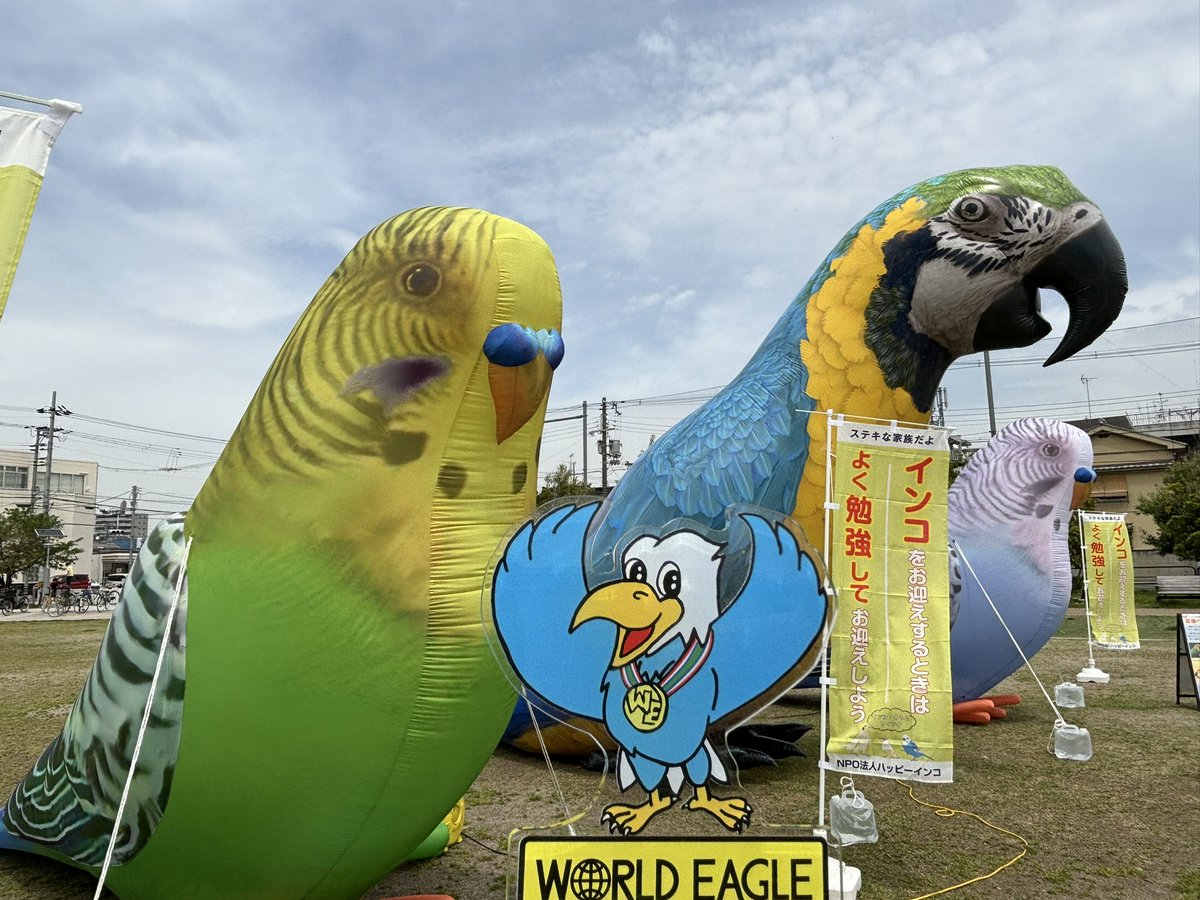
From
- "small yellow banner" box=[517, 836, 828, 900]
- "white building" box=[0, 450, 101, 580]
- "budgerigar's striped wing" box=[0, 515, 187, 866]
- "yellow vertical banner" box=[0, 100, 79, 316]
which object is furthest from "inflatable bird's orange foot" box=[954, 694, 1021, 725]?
"white building" box=[0, 450, 101, 580]

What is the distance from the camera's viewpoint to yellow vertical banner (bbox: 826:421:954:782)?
388 centimetres

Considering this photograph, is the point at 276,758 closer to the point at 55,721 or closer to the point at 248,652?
the point at 248,652

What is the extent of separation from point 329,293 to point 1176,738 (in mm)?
7038

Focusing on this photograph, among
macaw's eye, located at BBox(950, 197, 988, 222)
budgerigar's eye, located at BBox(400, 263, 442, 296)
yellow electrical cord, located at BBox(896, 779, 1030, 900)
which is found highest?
macaw's eye, located at BBox(950, 197, 988, 222)

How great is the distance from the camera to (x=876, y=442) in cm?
404

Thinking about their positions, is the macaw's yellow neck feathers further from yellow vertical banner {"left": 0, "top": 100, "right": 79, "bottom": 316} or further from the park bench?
the park bench

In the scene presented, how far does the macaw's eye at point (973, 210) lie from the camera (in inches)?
185

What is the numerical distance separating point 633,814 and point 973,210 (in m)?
3.87

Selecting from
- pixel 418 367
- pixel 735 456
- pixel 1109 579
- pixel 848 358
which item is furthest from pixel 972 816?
pixel 1109 579

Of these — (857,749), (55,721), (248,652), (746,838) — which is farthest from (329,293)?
(55,721)

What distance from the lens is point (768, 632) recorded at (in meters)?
2.28

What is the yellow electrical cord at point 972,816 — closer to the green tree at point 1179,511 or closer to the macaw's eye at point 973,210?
the macaw's eye at point 973,210

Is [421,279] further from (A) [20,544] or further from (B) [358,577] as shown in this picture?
(A) [20,544]

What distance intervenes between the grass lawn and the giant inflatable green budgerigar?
2.14 ft
